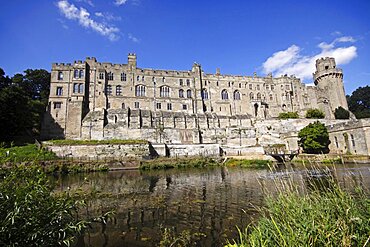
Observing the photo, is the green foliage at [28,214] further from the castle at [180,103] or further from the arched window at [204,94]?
the arched window at [204,94]

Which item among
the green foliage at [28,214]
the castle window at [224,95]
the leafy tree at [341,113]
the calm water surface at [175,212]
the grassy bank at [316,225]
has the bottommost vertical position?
the calm water surface at [175,212]

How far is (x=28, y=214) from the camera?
12.8 feet

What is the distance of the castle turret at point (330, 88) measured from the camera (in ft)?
192

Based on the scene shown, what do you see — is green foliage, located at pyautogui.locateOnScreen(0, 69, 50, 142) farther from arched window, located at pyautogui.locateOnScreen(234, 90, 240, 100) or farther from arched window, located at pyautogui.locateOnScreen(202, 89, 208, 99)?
arched window, located at pyautogui.locateOnScreen(234, 90, 240, 100)

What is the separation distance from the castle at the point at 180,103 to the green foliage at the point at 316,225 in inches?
1447

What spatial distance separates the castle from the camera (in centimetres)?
4241

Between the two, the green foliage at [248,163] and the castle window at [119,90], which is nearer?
the green foliage at [248,163]

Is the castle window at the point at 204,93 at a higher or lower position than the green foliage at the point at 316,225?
higher

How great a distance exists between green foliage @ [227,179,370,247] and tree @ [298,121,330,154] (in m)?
35.4

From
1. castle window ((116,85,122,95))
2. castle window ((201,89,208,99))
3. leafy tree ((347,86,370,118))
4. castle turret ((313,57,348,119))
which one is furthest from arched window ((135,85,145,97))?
leafy tree ((347,86,370,118))

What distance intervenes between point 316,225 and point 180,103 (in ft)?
164

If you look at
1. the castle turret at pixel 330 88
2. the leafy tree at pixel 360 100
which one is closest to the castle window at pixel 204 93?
the castle turret at pixel 330 88

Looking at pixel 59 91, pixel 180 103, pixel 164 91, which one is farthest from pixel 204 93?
pixel 59 91

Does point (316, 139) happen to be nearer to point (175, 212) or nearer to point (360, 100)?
point (175, 212)
